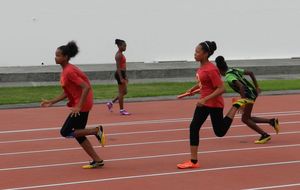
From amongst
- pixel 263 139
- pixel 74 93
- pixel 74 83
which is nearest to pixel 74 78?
pixel 74 83

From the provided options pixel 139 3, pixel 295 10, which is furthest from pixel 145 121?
pixel 295 10

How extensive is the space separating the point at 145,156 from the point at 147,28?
20163mm

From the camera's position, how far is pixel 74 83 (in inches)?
293

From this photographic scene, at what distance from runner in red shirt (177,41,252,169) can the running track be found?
0.40 meters

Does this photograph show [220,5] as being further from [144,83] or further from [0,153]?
[0,153]

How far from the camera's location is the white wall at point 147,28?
26547mm

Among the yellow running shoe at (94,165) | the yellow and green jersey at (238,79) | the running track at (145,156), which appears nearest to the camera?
the running track at (145,156)

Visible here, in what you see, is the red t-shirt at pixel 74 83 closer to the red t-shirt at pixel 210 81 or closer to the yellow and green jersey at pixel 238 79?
the red t-shirt at pixel 210 81

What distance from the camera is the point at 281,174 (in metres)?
7.45

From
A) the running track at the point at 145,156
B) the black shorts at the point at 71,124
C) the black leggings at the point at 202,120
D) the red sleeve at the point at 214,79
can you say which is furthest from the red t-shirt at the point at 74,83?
the red sleeve at the point at 214,79

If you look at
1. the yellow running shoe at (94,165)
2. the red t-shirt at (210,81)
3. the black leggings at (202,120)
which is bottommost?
the yellow running shoe at (94,165)

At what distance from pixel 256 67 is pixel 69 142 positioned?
1722 centimetres

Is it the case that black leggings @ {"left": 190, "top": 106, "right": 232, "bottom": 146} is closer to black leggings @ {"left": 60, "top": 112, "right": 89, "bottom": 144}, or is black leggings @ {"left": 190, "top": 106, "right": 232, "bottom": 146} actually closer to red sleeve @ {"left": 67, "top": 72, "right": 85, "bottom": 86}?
black leggings @ {"left": 60, "top": 112, "right": 89, "bottom": 144}

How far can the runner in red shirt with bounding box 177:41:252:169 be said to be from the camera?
7605 millimetres
